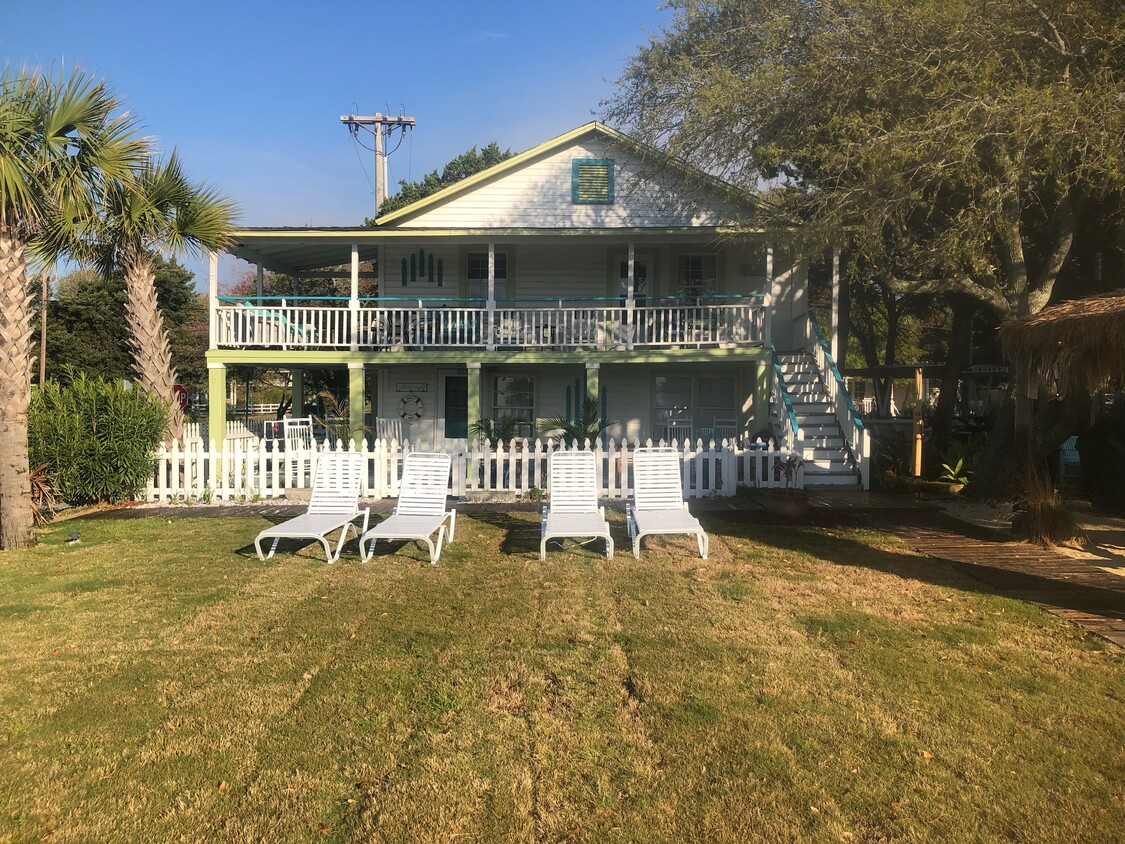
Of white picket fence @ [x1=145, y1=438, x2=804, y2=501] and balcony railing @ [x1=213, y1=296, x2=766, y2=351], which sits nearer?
white picket fence @ [x1=145, y1=438, x2=804, y2=501]

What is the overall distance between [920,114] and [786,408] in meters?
5.68

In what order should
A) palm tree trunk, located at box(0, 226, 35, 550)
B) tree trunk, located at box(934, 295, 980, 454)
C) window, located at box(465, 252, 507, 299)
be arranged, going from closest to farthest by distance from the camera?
palm tree trunk, located at box(0, 226, 35, 550)
window, located at box(465, 252, 507, 299)
tree trunk, located at box(934, 295, 980, 454)

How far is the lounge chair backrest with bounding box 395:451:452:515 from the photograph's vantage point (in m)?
9.22

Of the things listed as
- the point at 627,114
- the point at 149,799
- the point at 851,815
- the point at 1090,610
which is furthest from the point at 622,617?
the point at 627,114

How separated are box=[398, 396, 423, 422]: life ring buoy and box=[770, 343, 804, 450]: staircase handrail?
8.66 metres

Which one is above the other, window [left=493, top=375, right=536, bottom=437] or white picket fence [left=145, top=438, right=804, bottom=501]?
window [left=493, top=375, right=536, bottom=437]

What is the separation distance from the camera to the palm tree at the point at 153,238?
1151 centimetres

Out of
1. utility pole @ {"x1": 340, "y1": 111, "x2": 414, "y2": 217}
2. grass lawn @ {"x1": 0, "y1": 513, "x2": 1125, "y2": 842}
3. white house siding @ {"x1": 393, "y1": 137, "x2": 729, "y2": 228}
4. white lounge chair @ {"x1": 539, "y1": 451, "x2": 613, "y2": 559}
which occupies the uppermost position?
utility pole @ {"x1": 340, "y1": 111, "x2": 414, "y2": 217}

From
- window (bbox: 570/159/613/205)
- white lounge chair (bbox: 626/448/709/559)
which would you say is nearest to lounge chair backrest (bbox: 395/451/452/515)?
white lounge chair (bbox: 626/448/709/559)

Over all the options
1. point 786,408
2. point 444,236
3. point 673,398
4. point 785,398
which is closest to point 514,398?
point 673,398

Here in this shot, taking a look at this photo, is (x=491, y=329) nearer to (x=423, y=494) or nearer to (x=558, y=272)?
(x=558, y=272)

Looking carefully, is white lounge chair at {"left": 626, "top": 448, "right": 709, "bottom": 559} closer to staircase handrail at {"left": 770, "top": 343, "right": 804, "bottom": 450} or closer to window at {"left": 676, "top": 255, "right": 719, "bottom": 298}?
staircase handrail at {"left": 770, "top": 343, "right": 804, "bottom": 450}

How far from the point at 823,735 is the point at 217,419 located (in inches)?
582

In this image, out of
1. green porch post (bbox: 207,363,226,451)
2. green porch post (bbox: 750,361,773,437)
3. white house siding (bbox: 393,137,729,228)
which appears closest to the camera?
green porch post (bbox: 750,361,773,437)
